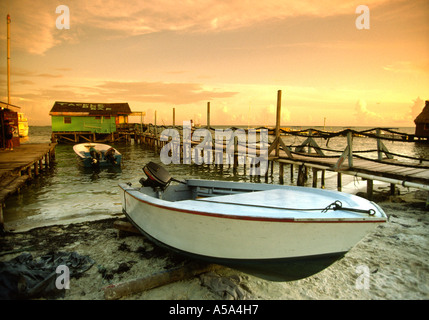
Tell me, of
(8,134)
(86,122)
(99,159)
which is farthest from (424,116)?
(86,122)

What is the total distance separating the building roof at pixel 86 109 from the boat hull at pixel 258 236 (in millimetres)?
38695

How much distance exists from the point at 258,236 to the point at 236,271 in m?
1.22

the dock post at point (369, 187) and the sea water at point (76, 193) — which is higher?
the dock post at point (369, 187)

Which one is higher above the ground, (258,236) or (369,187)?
→ (258,236)

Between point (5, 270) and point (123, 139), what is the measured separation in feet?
128

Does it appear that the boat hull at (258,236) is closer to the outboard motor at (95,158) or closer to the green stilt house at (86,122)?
the outboard motor at (95,158)

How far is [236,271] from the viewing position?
14.1 ft

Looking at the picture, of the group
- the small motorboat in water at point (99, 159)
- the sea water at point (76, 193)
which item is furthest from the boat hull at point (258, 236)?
the small motorboat in water at point (99, 159)

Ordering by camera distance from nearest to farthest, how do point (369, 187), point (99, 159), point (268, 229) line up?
point (268, 229)
point (369, 187)
point (99, 159)

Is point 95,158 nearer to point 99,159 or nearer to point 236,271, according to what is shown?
point 99,159

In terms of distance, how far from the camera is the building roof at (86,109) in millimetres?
36969

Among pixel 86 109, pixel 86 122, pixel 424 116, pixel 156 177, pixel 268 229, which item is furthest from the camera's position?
pixel 86 109
